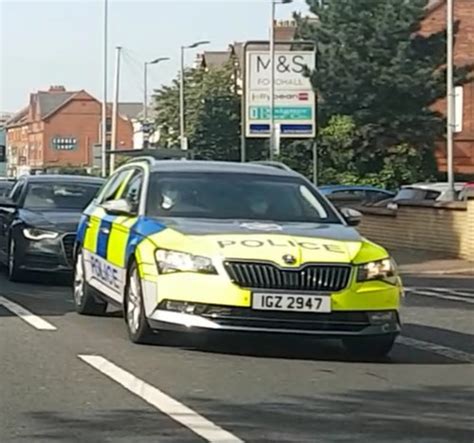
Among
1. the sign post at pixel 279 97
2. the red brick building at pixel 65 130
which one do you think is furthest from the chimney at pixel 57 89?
the sign post at pixel 279 97

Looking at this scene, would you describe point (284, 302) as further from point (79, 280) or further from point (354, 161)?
point (354, 161)

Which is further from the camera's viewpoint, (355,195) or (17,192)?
(355,195)

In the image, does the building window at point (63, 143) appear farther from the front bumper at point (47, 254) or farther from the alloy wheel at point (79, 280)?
the alloy wheel at point (79, 280)

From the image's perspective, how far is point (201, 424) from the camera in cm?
787

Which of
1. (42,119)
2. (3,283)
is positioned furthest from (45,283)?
(42,119)

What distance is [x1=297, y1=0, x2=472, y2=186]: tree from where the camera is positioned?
53938mm

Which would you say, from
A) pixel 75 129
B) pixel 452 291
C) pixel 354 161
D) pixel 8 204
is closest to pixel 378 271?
pixel 452 291

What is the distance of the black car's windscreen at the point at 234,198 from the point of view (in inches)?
456

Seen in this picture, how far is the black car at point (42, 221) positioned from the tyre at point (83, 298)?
317 centimetres

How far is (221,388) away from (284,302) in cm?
125

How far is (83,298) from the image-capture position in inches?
531

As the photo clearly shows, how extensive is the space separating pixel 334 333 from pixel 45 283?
817cm

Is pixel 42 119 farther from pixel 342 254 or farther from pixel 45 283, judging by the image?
pixel 342 254

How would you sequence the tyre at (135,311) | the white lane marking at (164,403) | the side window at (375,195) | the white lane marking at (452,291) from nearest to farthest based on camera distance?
the white lane marking at (164,403) < the tyre at (135,311) < the white lane marking at (452,291) < the side window at (375,195)
